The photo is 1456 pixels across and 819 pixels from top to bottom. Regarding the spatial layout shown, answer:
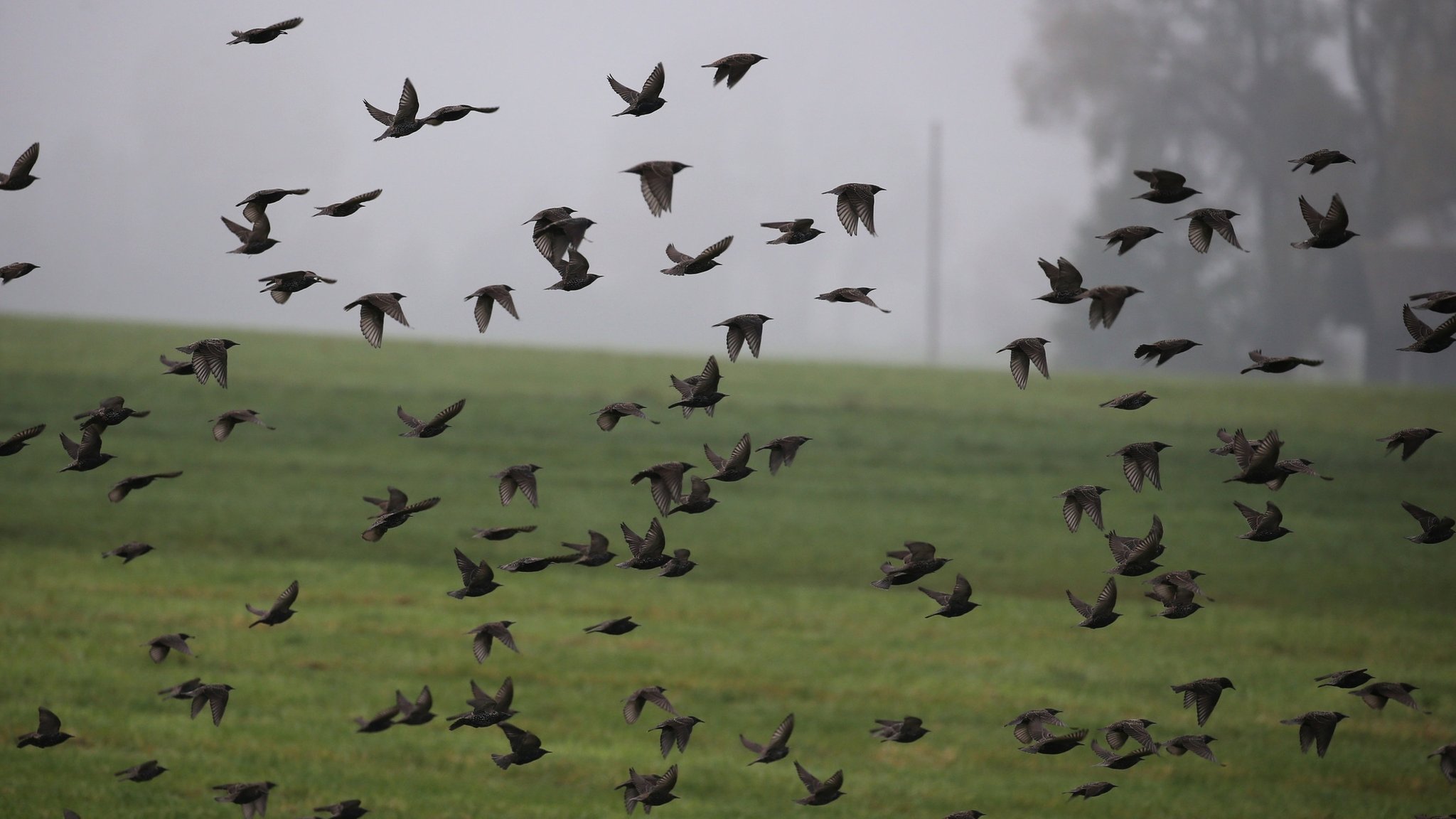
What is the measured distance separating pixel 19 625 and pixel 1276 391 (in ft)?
93.7

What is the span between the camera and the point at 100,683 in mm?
10570

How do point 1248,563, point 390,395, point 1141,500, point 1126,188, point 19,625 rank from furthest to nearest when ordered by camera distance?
1. point 1126,188
2. point 390,395
3. point 1141,500
4. point 1248,563
5. point 19,625

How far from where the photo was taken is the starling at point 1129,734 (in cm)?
590

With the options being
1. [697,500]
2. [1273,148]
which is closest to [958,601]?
[697,500]

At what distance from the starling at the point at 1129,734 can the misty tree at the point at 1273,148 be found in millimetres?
45824

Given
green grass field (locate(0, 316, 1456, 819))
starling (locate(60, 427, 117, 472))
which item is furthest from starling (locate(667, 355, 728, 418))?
green grass field (locate(0, 316, 1456, 819))

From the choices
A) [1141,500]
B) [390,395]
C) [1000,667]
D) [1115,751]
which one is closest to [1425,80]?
[1141,500]

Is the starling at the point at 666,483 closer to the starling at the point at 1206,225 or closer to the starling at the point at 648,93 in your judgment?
the starling at the point at 648,93

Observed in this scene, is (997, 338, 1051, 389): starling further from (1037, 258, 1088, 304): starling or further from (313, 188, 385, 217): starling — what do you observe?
(313, 188, 385, 217): starling

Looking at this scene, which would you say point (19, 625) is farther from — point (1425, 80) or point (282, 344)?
point (1425, 80)

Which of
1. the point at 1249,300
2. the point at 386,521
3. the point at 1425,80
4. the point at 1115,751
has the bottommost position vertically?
the point at 1115,751

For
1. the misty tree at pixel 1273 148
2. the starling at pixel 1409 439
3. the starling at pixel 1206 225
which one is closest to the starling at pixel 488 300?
the starling at pixel 1206 225

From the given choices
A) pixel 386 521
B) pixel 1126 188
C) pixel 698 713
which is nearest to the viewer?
pixel 386 521

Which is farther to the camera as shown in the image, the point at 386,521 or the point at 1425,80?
the point at 1425,80
